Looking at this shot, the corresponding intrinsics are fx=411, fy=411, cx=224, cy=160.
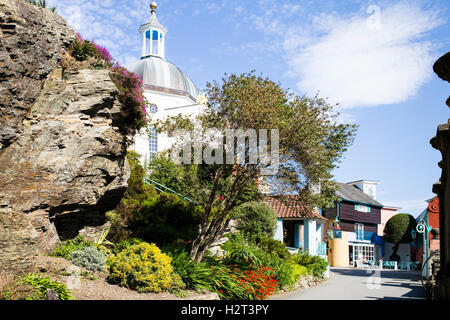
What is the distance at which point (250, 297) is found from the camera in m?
12.6

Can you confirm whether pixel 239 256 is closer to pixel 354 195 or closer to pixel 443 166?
pixel 443 166

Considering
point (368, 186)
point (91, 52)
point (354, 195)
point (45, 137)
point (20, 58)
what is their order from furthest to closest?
point (368, 186) < point (354, 195) < point (91, 52) < point (45, 137) < point (20, 58)

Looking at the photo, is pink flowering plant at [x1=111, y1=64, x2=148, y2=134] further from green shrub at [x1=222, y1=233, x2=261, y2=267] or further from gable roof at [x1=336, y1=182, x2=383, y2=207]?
gable roof at [x1=336, y1=182, x2=383, y2=207]

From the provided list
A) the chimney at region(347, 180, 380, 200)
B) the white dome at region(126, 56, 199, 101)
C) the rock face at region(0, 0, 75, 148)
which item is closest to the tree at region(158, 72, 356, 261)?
the rock face at region(0, 0, 75, 148)

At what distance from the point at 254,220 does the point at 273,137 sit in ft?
29.5

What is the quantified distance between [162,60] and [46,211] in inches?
1475

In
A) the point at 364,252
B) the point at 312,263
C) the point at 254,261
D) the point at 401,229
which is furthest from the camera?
the point at 364,252

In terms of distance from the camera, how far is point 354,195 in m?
49.4

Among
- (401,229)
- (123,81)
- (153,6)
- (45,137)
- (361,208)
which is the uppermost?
(153,6)

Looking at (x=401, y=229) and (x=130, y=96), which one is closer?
(x=130, y=96)

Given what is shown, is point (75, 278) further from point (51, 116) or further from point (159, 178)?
point (159, 178)

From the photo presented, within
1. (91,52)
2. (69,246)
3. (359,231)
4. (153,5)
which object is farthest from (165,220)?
(359,231)

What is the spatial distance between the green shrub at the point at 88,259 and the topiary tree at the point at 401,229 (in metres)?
41.5

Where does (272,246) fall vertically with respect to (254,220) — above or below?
below
